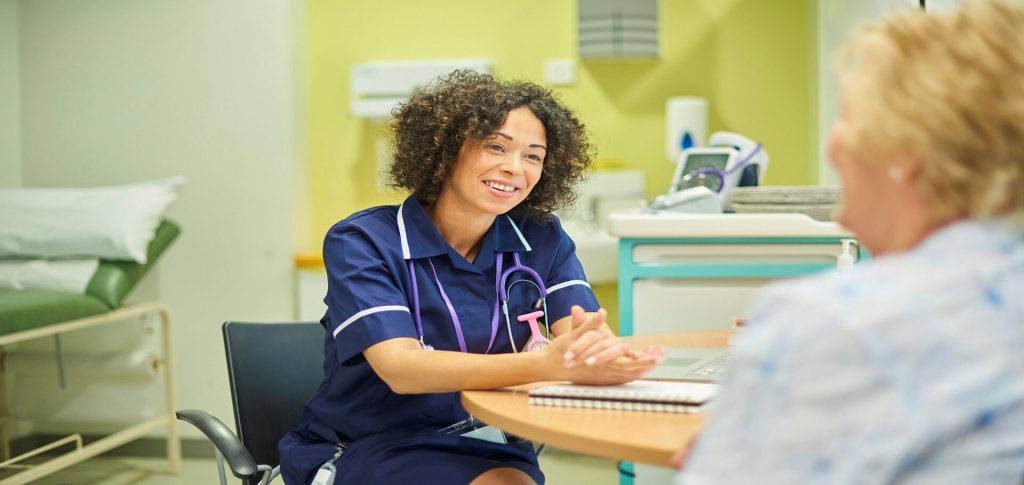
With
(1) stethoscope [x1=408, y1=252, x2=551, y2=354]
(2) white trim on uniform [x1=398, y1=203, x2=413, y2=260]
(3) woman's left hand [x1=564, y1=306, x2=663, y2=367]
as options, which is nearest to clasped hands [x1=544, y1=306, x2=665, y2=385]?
(3) woman's left hand [x1=564, y1=306, x2=663, y2=367]

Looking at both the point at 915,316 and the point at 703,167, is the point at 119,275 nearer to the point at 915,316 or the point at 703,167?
the point at 703,167

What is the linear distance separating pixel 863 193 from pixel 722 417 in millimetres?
217

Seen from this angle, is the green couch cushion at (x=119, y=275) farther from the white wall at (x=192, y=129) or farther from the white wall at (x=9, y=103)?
the white wall at (x=9, y=103)

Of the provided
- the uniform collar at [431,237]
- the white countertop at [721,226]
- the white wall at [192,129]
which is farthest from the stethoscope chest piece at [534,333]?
the white wall at [192,129]

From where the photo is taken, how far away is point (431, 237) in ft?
5.94

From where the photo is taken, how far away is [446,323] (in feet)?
5.81

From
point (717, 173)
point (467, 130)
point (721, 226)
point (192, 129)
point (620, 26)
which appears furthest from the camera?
point (620, 26)

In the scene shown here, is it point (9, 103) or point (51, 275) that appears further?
point (9, 103)

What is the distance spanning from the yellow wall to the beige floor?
1097 millimetres

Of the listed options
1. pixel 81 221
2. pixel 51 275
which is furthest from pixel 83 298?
pixel 81 221

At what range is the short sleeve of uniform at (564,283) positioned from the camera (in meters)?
1.92

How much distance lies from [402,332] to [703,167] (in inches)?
58.8

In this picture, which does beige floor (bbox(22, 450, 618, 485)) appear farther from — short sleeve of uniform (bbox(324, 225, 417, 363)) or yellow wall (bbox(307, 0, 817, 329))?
short sleeve of uniform (bbox(324, 225, 417, 363))

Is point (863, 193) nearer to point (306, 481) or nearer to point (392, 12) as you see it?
point (306, 481)
